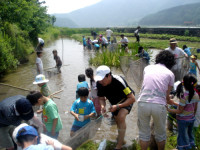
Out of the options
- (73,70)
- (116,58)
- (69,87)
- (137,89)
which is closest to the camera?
(137,89)

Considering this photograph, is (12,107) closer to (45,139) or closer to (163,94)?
(45,139)

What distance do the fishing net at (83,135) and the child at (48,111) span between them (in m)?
0.39

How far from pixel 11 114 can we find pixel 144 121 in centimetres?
199

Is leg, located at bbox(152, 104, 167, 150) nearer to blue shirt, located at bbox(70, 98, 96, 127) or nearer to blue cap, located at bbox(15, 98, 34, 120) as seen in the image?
blue shirt, located at bbox(70, 98, 96, 127)

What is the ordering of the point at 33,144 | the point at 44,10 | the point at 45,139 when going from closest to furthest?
the point at 33,144
the point at 45,139
the point at 44,10

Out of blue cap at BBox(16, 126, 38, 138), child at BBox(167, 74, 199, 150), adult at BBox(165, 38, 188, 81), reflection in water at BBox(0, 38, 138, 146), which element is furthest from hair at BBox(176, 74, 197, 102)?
adult at BBox(165, 38, 188, 81)

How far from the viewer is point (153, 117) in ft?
8.27

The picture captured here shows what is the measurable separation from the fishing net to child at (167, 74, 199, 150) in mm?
1359

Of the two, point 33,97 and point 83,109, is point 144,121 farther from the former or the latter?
point 33,97

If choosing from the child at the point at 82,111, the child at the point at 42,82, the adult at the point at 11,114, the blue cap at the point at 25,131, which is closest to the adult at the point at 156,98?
the child at the point at 82,111

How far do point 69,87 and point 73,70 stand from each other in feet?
10.7

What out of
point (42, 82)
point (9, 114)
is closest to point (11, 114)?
point (9, 114)

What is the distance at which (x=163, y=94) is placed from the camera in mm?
2498

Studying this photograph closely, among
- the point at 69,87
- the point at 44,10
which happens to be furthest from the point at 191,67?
the point at 44,10
